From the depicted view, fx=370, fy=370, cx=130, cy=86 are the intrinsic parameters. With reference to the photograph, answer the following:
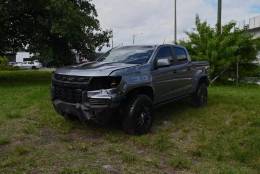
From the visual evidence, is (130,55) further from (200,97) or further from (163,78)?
(200,97)

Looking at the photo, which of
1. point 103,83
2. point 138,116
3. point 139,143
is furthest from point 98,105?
point 139,143

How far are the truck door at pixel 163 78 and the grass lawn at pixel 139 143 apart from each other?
0.63 meters

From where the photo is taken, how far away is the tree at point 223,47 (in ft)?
51.9

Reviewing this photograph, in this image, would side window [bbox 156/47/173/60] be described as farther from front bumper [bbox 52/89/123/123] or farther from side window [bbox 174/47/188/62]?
front bumper [bbox 52/89/123/123]

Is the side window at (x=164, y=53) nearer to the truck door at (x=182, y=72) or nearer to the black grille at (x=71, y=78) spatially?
the truck door at (x=182, y=72)

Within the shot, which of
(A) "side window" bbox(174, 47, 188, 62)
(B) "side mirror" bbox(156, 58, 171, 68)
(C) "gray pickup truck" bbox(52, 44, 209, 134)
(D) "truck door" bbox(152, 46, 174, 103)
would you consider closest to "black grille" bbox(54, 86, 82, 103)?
(C) "gray pickup truck" bbox(52, 44, 209, 134)

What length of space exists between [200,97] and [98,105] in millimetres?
4018

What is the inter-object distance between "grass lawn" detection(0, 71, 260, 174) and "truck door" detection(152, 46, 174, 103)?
24.9 inches

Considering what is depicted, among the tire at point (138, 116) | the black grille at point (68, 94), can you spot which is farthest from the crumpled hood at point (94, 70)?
the tire at point (138, 116)

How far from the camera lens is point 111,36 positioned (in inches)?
760

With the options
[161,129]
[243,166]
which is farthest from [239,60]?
[243,166]

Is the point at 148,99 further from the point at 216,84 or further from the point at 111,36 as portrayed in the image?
the point at 111,36

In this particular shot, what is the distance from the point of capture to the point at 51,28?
15.6m

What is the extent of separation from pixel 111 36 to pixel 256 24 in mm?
16898
